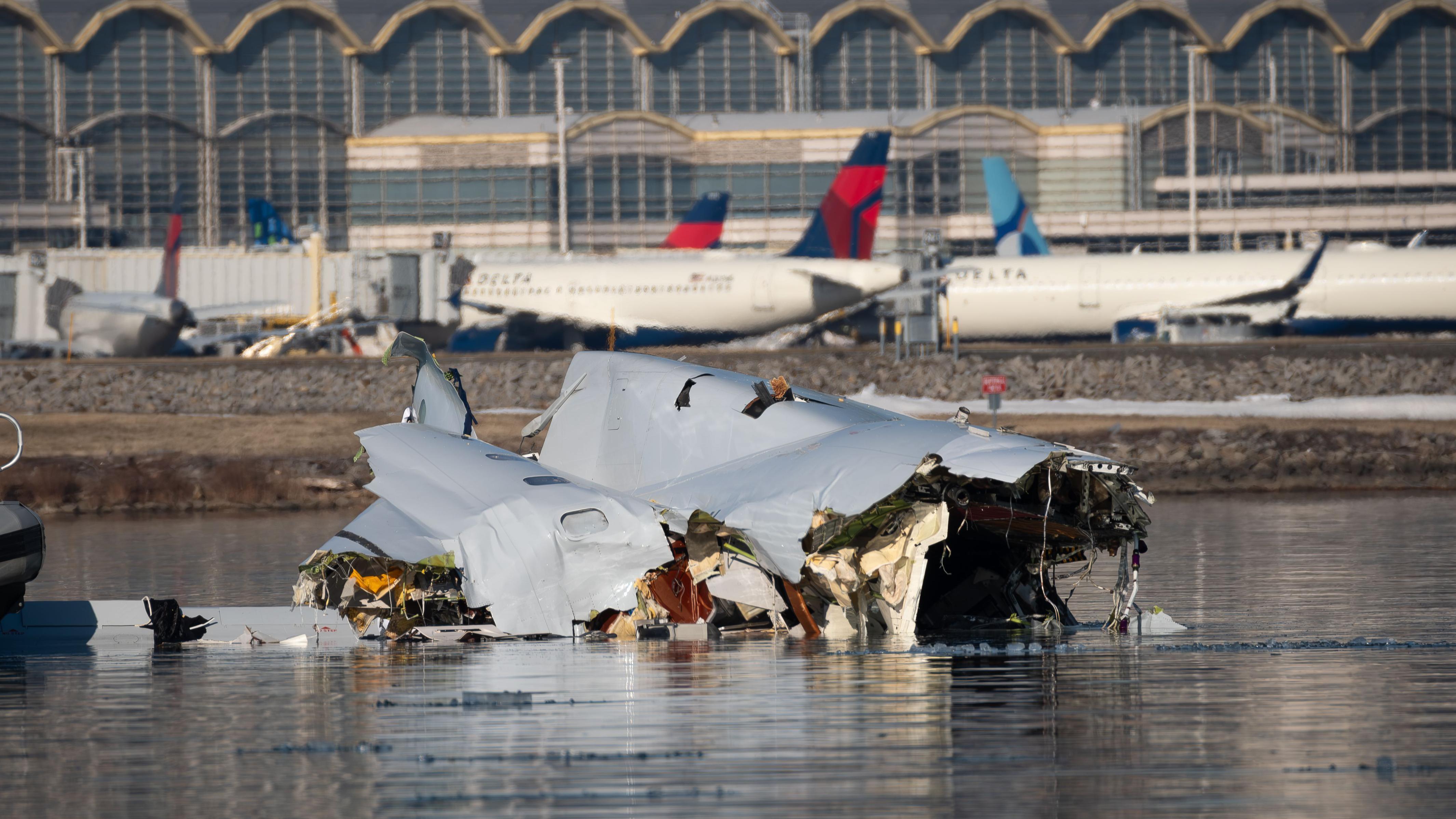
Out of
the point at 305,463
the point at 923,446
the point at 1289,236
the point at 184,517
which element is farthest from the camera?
the point at 1289,236

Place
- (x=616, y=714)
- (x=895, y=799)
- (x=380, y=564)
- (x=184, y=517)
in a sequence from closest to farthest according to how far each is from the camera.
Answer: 1. (x=895, y=799)
2. (x=616, y=714)
3. (x=380, y=564)
4. (x=184, y=517)

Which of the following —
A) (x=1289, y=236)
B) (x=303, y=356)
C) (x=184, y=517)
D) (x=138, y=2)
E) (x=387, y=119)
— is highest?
(x=138, y=2)

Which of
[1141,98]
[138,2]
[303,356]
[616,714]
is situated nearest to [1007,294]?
[303,356]

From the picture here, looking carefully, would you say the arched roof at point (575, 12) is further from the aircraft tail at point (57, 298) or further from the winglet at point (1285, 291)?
the winglet at point (1285, 291)

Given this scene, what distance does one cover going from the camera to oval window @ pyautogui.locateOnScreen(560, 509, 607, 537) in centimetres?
1711

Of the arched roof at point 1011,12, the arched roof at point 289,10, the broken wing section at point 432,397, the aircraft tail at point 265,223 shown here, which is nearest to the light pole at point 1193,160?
the arched roof at point 1011,12

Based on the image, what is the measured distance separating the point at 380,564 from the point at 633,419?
122 inches

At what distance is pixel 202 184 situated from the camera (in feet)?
375

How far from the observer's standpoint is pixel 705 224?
8688cm

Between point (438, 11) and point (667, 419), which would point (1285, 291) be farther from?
point (438, 11)

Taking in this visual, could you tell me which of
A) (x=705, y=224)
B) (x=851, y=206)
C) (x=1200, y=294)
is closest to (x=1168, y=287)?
(x=1200, y=294)

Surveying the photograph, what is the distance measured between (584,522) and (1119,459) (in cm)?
2678

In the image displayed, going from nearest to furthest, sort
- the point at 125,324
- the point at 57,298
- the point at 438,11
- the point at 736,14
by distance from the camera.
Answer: the point at 125,324 < the point at 57,298 < the point at 438,11 < the point at 736,14

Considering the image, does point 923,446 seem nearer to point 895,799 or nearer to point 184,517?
point 895,799
